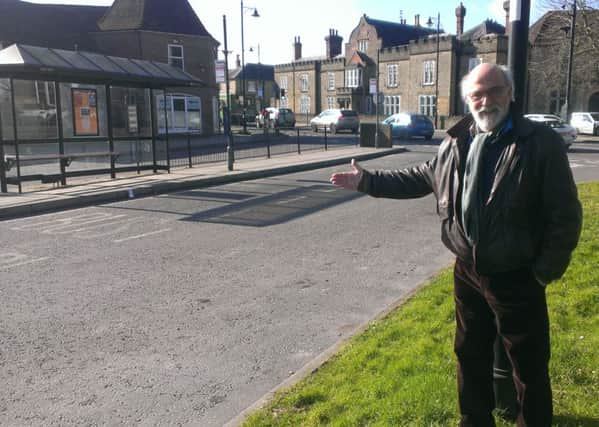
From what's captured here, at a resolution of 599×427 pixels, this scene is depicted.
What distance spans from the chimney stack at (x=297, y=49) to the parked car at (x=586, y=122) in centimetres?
5076

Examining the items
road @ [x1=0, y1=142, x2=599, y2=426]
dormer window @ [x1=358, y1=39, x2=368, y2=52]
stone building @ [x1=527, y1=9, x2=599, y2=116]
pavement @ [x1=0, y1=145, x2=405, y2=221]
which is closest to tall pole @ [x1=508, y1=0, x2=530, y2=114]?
road @ [x1=0, y1=142, x2=599, y2=426]

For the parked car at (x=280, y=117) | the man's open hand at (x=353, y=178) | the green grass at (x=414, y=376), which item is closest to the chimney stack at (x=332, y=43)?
the parked car at (x=280, y=117)

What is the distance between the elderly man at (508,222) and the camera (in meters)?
2.47

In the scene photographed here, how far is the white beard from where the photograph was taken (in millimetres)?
2582

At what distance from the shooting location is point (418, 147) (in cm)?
2678

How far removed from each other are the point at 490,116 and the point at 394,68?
59458mm

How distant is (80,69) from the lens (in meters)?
12.8

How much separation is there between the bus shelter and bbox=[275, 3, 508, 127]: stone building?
34.7 meters

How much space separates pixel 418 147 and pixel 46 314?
23.4 meters

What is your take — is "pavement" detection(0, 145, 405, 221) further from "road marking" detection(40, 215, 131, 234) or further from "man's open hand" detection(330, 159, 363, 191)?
"man's open hand" detection(330, 159, 363, 191)

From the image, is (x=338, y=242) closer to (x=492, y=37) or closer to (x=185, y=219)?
(x=185, y=219)

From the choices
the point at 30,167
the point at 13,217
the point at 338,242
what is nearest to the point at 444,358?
the point at 338,242

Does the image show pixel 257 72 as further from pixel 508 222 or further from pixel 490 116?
pixel 508 222

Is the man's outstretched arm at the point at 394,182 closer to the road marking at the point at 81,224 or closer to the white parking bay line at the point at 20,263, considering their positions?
the white parking bay line at the point at 20,263
